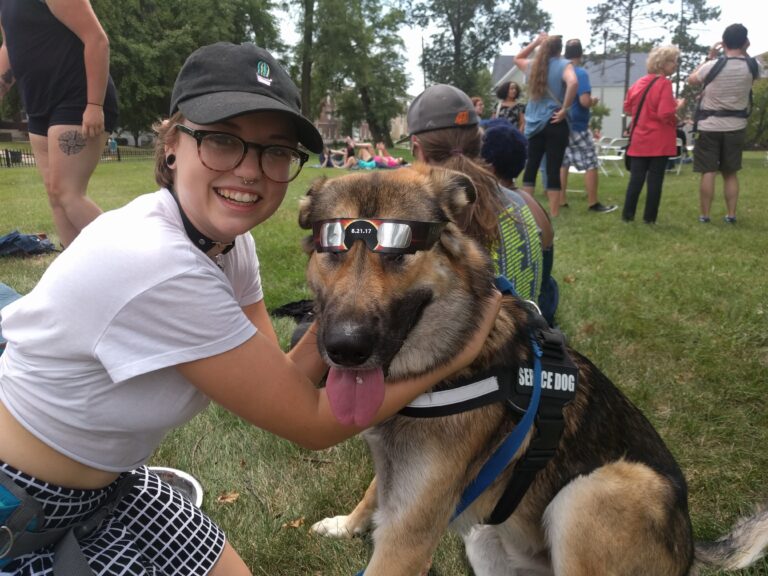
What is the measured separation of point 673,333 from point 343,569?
3575mm

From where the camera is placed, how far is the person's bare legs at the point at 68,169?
4.06 metres

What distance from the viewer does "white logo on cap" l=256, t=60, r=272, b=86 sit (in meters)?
1.85

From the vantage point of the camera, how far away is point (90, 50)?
393cm

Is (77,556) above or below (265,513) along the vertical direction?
above

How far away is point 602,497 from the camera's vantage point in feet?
6.40

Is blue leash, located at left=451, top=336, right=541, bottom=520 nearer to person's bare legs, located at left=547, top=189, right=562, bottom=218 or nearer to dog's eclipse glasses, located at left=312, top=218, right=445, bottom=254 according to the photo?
dog's eclipse glasses, located at left=312, top=218, right=445, bottom=254

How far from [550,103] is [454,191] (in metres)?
7.50

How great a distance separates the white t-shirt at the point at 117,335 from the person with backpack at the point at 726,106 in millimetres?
9050

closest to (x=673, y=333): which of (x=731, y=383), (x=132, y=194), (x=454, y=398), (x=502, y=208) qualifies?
(x=731, y=383)

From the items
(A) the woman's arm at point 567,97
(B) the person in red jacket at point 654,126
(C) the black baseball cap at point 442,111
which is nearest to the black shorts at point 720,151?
(B) the person in red jacket at point 654,126

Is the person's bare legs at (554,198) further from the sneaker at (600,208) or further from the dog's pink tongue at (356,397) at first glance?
the dog's pink tongue at (356,397)

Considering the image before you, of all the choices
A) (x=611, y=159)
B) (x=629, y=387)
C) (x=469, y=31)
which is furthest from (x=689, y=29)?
(x=629, y=387)

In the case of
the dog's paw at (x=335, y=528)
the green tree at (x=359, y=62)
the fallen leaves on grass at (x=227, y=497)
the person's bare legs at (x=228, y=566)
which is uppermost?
the green tree at (x=359, y=62)

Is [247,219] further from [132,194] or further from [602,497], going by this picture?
[132,194]
